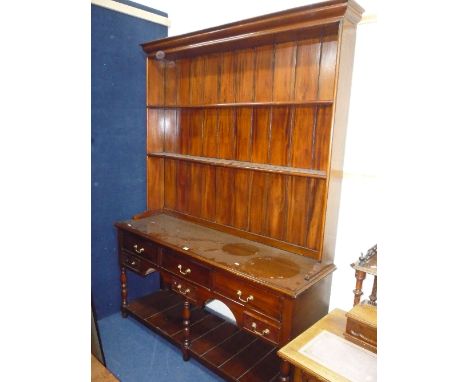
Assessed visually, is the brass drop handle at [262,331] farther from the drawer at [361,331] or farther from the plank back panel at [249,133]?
the plank back panel at [249,133]

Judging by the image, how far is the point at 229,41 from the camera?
2262 millimetres

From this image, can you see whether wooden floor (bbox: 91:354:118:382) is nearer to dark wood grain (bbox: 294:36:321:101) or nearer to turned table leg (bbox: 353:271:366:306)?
turned table leg (bbox: 353:271:366:306)

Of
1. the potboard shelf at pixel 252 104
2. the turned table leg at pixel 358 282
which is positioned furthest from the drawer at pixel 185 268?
the potboard shelf at pixel 252 104

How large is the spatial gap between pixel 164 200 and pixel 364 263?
2.05 metres

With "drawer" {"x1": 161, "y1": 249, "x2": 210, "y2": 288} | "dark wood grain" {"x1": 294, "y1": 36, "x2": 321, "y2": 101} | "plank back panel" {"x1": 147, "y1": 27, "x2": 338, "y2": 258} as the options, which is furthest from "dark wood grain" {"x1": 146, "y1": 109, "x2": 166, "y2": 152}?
"dark wood grain" {"x1": 294, "y1": 36, "x2": 321, "y2": 101}

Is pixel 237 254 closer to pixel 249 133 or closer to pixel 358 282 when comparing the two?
pixel 358 282

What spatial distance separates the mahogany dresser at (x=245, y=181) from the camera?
195 cm

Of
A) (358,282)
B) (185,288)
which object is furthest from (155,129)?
(358,282)

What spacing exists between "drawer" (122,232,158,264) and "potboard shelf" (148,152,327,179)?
0.73 meters

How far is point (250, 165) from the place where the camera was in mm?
2383

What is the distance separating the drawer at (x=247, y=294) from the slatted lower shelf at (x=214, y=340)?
2.09 feet
